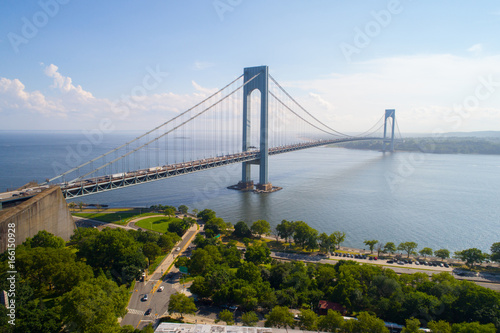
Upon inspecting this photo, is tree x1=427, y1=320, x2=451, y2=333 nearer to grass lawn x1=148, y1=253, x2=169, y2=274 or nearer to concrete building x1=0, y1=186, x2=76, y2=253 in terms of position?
grass lawn x1=148, y1=253, x2=169, y2=274

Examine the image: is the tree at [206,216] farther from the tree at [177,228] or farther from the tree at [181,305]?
the tree at [181,305]

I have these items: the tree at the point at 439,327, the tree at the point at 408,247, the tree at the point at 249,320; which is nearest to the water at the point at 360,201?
the tree at the point at 408,247

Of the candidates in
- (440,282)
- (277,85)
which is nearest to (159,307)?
(440,282)

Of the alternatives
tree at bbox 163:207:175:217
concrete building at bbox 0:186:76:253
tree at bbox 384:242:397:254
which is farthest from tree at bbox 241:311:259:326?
tree at bbox 163:207:175:217

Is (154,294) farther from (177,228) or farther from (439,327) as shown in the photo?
(439,327)

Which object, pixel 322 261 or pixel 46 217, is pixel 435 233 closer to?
pixel 322 261

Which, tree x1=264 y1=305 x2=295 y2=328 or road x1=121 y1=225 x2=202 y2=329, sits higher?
tree x1=264 y1=305 x2=295 y2=328
